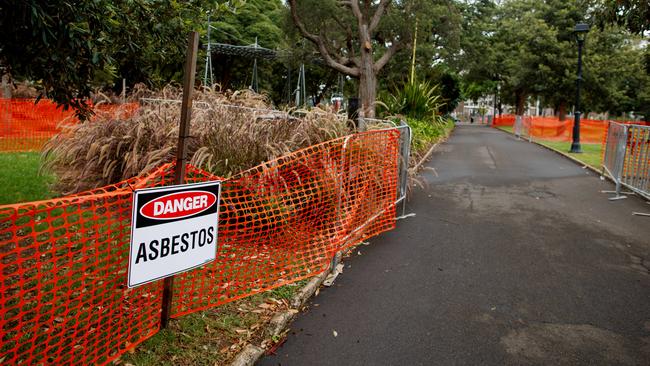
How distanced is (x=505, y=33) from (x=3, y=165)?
49.7 m

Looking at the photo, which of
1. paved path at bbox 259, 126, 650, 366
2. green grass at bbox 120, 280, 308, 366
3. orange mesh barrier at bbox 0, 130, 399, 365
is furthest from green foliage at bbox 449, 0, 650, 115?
green grass at bbox 120, 280, 308, 366

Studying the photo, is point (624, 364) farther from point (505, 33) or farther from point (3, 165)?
point (505, 33)

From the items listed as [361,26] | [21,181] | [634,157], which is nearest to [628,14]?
[634,157]

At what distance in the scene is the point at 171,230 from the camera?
313 cm

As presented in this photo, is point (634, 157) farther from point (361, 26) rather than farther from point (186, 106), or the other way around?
point (361, 26)

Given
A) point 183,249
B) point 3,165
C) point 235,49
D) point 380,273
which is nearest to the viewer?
point 183,249

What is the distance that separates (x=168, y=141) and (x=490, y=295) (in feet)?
13.9

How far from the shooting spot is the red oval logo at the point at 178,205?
2.97 metres

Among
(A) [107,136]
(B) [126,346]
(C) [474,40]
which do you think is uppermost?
(C) [474,40]

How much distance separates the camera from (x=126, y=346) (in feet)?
10.7

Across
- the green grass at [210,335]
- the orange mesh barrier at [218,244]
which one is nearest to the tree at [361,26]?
the orange mesh barrier at [218,244]

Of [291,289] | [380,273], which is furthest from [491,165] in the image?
[291,289]

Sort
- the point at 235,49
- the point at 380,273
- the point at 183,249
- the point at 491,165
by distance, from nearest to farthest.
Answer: the point at 183,249, the point at 380,273, the point at 491,165, the point at 235,49

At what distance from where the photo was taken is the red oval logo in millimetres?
2971
